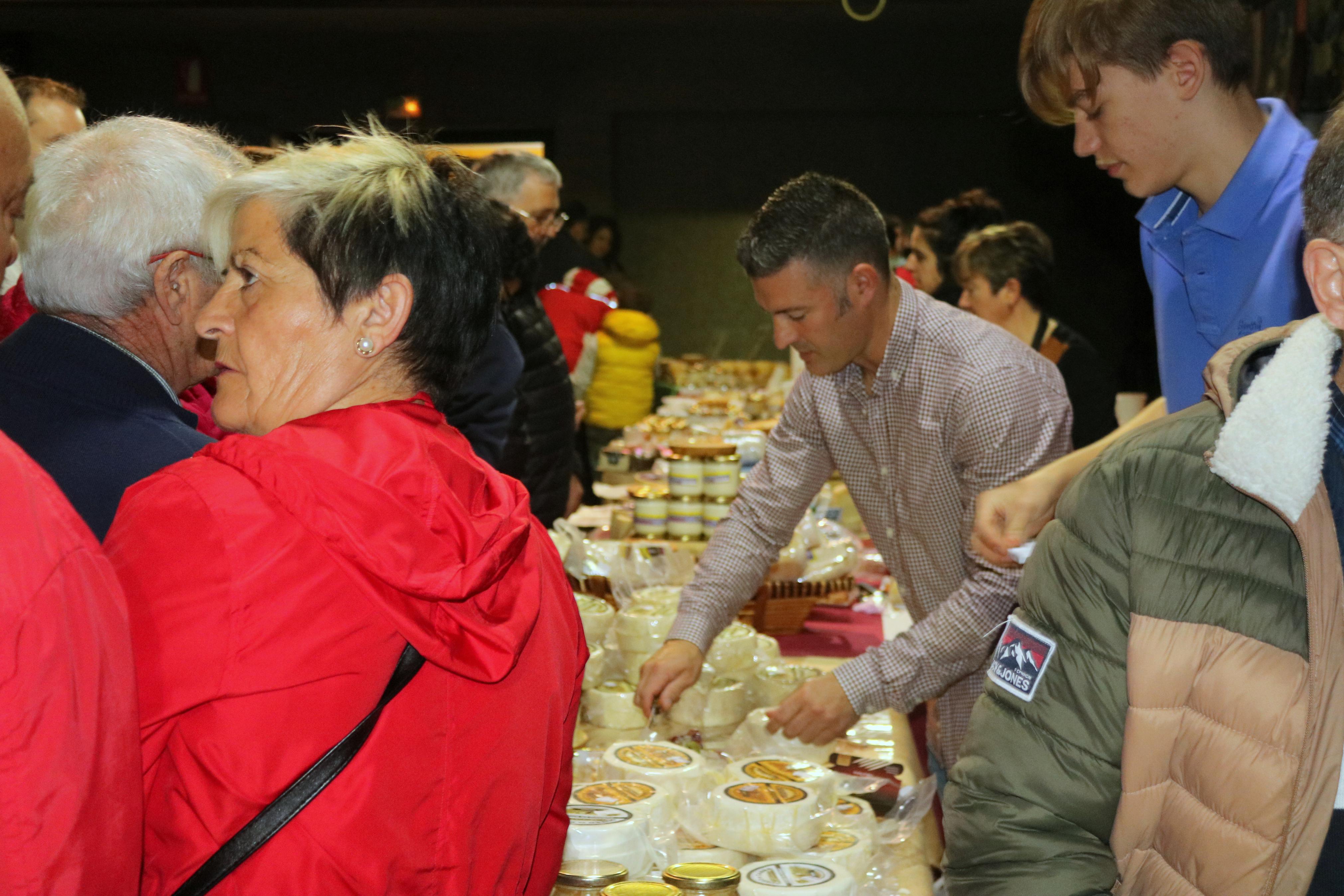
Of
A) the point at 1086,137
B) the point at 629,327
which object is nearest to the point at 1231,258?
the point at 1086,137

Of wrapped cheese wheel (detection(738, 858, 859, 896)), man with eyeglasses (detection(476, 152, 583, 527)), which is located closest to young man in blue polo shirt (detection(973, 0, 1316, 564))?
wrapped cheese wheel (detection(738, 858, 859, 896))

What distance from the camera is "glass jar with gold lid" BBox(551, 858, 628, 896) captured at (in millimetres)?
1450

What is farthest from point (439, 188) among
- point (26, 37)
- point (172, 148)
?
point (26, 37)

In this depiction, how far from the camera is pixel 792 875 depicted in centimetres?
145

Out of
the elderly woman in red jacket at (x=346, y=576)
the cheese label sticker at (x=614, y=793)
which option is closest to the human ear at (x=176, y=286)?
the elderly woman in red jacket at (x=346, y=576)

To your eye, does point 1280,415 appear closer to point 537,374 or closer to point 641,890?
point 641,890

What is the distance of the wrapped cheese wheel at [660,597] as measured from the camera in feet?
8.30

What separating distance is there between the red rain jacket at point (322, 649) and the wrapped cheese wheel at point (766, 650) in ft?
4.41

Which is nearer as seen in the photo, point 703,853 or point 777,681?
point 703,853

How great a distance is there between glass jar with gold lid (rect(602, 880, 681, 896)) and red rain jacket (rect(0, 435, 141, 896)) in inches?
26.2

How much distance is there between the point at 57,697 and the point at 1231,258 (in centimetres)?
183

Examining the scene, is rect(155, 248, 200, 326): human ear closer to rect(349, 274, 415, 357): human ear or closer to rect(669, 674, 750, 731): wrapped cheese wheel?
rect(349, 274, 415, 357): human ear

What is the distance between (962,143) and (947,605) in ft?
30.6

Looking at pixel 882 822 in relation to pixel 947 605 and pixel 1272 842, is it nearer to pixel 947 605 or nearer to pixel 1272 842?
pixel 947 605
